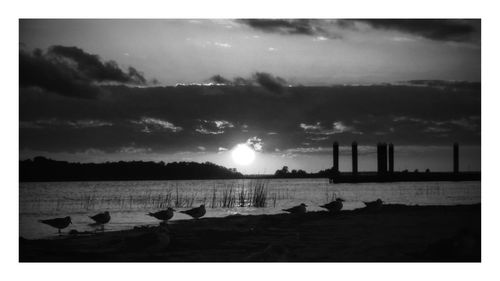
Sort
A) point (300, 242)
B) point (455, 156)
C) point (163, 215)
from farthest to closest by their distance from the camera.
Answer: point (163, 215), point (455, 156), point (300, 242)

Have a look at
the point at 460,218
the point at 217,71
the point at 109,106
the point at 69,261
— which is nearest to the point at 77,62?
the point at 109,106

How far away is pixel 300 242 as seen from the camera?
35.2 feet

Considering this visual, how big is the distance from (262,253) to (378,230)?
2630mm

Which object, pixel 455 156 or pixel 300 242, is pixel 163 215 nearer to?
pixel 300 242

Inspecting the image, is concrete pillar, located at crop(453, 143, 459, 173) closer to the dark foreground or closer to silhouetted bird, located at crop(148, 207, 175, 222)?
the dark foreground

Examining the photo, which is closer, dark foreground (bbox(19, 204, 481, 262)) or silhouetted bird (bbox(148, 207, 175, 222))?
dark foreground (bbox(19, 204, 481, 262))

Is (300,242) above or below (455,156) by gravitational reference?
below

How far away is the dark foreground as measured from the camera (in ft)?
31.1

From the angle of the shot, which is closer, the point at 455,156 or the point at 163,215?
the point at 455,156

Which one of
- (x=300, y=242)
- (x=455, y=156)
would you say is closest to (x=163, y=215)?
(x=300, y=242)

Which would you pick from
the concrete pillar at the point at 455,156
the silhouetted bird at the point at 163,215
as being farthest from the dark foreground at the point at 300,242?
the silhouetted bird at the point at 163,215

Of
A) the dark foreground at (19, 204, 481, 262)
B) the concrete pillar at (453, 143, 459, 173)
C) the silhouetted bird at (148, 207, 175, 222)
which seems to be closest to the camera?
the dark foreground at (19, 204, 481, 262)

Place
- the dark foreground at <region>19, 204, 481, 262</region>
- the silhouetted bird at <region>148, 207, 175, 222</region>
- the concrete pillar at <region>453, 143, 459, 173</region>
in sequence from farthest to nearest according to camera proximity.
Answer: the silhouetted bird at <region>148, 207, 175, 222</region>, the concrete pillar at <region>453, 143, 459, 173</region>, the dark foreground at <region>19, 204, 481, 262</region>

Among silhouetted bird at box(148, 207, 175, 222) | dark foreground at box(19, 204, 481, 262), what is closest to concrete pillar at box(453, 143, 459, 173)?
dark foreground at box(19, 204, 481, 262)
